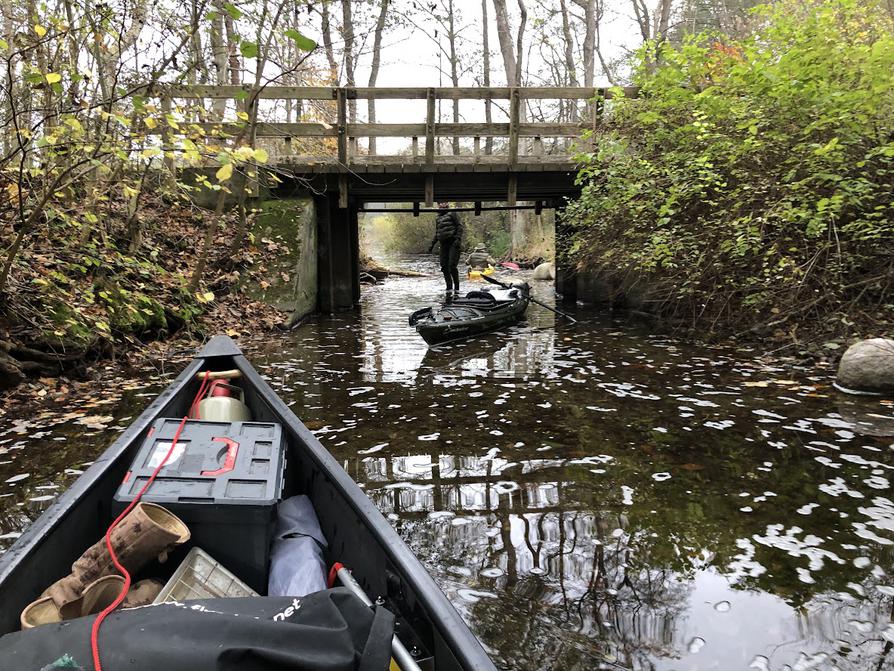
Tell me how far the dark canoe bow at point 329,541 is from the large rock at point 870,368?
18.6 feet

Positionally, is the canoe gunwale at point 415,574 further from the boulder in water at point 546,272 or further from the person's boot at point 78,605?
the boulder in water at point 546,272

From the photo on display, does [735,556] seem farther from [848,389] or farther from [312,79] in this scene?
[312,79]

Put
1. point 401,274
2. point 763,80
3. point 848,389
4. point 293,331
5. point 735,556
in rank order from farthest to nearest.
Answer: point 401,274, point 293,331, point 763,80, point 848,389, point 735,556

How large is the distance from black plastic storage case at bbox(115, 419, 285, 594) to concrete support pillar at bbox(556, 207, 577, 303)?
40.4 feet

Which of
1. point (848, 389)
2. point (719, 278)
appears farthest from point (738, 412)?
point (719, 278)

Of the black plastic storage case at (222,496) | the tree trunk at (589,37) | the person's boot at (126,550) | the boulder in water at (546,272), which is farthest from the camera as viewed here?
the boulder in water at (546,272)

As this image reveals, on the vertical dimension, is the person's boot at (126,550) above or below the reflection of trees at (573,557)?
above

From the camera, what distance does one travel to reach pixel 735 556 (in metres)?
3.19

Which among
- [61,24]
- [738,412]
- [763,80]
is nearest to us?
[61,24]

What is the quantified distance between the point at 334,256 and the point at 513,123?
5599mm

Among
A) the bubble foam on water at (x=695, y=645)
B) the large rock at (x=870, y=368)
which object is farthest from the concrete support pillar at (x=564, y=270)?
the bubble foam on water at (x=695, y=645)

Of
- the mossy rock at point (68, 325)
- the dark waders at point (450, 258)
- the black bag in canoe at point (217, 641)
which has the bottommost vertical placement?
the black bag in canoe at point (217, 641)

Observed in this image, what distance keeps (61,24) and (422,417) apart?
480cm

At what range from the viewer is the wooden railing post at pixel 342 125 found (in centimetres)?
1215
